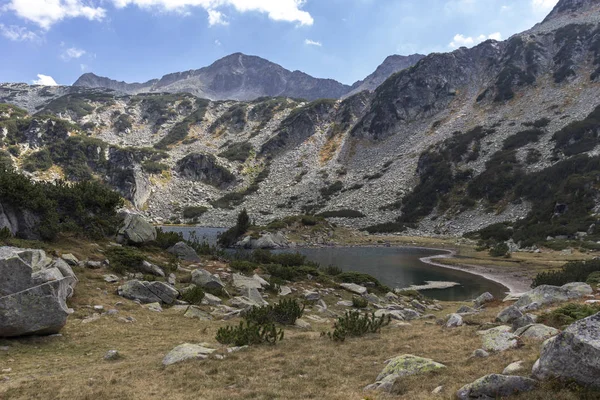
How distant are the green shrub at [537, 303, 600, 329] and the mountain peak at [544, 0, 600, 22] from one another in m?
179

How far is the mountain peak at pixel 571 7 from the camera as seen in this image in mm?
142500

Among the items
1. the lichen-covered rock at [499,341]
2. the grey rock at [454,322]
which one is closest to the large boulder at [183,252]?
the grey rock at [454,322]

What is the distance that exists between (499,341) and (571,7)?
198598 mm

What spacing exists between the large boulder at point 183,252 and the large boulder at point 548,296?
66.9 feet

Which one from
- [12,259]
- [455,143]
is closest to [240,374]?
[12,259]

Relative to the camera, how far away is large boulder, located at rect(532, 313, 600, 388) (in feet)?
19.1

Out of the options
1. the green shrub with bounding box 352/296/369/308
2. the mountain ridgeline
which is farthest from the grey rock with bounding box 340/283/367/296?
the mountain ridgeline

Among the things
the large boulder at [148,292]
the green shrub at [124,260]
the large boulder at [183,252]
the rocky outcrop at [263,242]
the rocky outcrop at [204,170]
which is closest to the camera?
the large boulder at [148,292]

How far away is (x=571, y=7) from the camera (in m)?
153

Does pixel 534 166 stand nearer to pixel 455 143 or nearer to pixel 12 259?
pixel 455 143

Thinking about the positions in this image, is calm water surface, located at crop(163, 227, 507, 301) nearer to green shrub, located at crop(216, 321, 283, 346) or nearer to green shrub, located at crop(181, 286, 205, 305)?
green shrub, located at crop(181, 286, 205, 305)

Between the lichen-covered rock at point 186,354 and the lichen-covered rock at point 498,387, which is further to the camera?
the lichen-covered rock at point 186,354

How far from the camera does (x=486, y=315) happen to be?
16.0 m

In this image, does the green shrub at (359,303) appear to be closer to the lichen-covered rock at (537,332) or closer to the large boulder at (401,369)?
the lichen-covered rock at (537,332)
